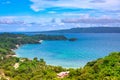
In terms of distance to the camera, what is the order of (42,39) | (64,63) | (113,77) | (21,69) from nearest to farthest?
(113,77), (21,69), (64,63), (42,39)

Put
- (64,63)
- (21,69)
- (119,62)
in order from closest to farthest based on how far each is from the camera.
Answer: (119,62) → (21,69) → (64,63)

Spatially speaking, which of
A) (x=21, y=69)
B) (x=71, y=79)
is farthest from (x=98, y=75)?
(x=21, y=69)

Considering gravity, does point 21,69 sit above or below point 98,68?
below

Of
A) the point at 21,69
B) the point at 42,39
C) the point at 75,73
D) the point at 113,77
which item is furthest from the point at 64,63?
the point at 42,39

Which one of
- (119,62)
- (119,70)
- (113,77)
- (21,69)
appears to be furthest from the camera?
(21,69)

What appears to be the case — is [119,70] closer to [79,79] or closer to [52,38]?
[79,79]

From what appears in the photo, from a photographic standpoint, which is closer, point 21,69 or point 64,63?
point 21,69

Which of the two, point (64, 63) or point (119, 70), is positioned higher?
point (119, 70)

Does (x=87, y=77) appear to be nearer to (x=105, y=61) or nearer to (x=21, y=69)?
(x=105, y=61)

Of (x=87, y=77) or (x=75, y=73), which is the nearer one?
(x=87, y=77)
